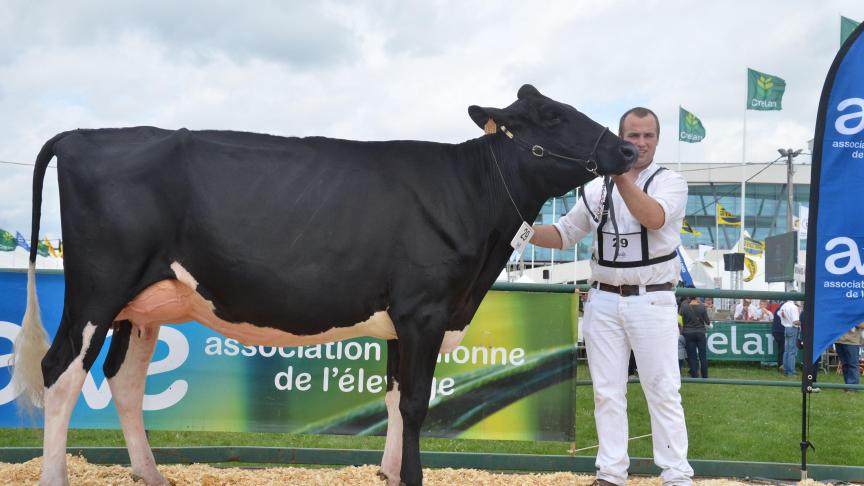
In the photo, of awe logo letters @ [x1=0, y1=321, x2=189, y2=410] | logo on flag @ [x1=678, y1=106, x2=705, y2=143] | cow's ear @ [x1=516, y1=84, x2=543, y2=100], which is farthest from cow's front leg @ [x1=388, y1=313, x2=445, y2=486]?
logo on flag @ [x1=678, y1=106, x2=705, y2=143]

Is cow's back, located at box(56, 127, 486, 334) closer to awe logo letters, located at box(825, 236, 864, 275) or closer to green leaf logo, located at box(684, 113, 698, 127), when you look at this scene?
awe logo letters, located at box(825, 236, 864, 275)

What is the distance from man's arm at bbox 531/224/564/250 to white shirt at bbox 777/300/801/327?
928cm

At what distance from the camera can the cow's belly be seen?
3.85 metres

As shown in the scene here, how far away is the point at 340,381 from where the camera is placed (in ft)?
19.2

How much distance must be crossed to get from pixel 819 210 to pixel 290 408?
404 centimetres

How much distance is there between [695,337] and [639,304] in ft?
21.8

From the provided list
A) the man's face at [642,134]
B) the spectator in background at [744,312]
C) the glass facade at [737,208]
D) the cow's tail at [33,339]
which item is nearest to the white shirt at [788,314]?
the spectator in background at [744,312]

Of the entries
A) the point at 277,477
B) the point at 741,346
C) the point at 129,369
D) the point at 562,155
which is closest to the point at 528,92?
the point at 562,155

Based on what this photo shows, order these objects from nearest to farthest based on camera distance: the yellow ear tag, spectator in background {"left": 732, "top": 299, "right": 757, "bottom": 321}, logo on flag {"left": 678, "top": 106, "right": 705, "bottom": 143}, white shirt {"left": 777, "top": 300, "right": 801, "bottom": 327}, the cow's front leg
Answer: the cow's front leg → the yellow ear tag → white shirt {"left": 777, "top": 300, "right": 801, "bottom": 327} → spectator in background {"left": 732, "top": 299, "right": 757, "bottom": 321} → logo on flag {"left": 678, "top": 106, "right": 705, "bottom": 143}

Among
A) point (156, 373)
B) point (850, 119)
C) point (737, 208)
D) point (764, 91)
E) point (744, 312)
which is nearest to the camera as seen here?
point (850, 119)

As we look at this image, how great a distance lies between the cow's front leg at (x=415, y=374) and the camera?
374cm

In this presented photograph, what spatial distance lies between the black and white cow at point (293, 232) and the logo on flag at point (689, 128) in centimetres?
3768

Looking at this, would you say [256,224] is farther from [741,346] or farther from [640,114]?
[741,346]

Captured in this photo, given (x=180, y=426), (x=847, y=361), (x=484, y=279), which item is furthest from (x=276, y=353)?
(x=847, y=361)
